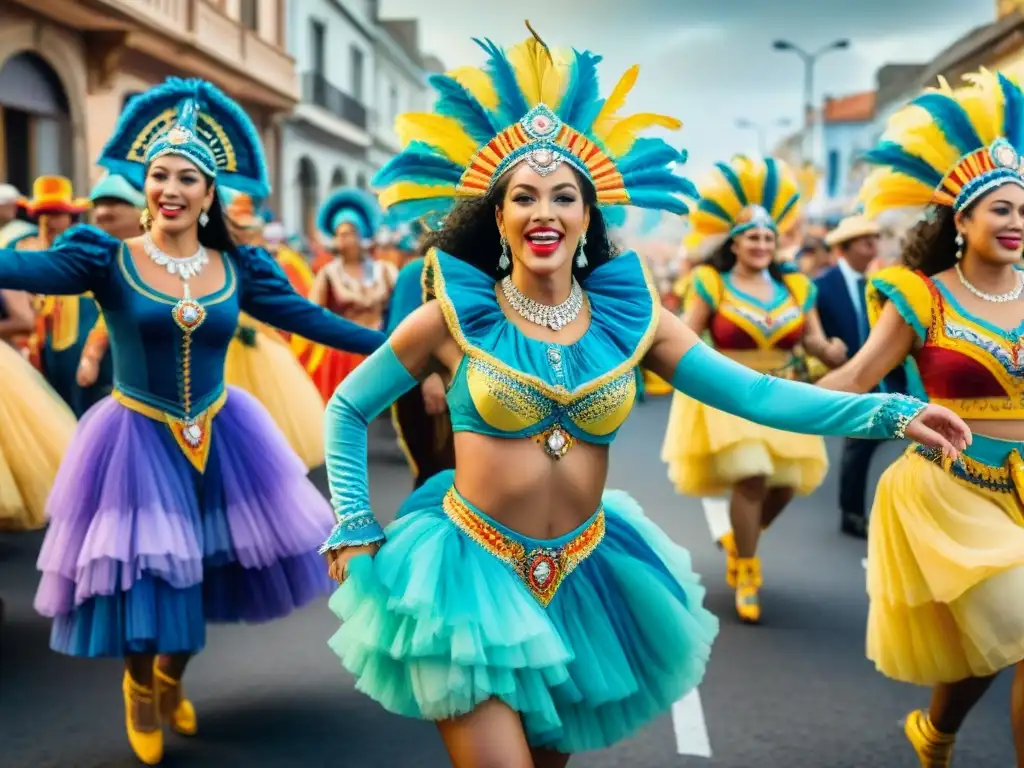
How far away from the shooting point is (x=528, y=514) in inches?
131

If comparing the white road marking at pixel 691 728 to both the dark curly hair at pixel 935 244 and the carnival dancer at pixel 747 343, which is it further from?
the dark curly hair at pixel 935 244

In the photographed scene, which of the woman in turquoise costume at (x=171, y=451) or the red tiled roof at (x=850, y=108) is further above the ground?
A: the red tiled roof at (x=850, y=108)

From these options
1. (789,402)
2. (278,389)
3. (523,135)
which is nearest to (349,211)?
(278,389)

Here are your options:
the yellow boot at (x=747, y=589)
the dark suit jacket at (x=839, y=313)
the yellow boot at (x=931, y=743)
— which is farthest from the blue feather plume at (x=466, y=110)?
the dark suit jacket at (x=839, y=313)

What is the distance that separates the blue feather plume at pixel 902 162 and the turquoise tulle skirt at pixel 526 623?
6.27 feet

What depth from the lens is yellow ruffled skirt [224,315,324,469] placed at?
832 centimetres

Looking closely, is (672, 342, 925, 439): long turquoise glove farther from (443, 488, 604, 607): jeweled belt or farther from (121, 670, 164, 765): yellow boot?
(121, 670, 164, 765): yellow boot

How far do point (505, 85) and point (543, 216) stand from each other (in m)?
0.48

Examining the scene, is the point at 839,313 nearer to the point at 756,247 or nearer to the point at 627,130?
the point at 756,247

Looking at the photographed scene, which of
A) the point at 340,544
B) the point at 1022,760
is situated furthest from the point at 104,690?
the point at 1022,760

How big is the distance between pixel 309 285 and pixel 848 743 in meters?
9.23

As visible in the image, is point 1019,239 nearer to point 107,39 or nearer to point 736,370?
point 736,370

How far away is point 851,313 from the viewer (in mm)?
9000

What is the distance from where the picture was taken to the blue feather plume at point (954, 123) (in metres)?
4.39
